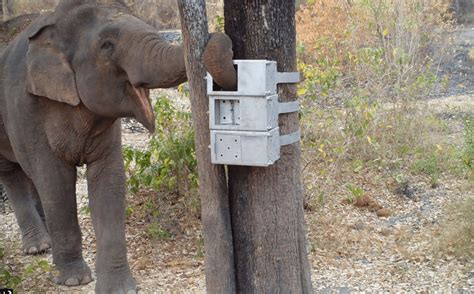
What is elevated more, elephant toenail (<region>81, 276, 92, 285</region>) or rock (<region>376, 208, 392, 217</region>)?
elephant toenail (<region>81, 276, 92, 285</region>)

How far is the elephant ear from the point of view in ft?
14.4

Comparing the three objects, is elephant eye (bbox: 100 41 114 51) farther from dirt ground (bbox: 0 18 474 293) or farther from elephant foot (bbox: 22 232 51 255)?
elephant foot (bbox: 22 232 51 255)

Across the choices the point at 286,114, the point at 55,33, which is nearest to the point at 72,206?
the point at 55,33

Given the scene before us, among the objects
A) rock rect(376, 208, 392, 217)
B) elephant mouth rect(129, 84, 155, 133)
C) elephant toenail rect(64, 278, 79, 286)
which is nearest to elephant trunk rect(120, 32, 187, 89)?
elephant mouth rect(129, 84, 155, 133)

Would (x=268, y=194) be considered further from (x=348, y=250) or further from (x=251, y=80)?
(x=348, y=250)

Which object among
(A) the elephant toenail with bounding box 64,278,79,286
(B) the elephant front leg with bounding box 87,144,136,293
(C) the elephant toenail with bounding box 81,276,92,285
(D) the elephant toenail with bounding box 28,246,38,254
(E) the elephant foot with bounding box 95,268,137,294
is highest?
(B) the elephant front leg with bounding box 87,144,136,293

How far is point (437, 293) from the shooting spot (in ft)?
15.2

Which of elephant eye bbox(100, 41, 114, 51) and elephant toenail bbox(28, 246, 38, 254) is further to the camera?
elephant toenail bbox(28, 246, 38, 254)

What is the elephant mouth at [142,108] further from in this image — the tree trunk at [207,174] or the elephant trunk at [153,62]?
the tree trunk at [207,174]

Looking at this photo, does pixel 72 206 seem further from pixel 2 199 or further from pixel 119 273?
pixel 2 199

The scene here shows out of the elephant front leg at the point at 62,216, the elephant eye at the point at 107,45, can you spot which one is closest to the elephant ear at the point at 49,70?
the elephant eye at the point at 107,45

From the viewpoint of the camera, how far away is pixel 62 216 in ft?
15.8

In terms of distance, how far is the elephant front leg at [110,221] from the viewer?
15.4 feet

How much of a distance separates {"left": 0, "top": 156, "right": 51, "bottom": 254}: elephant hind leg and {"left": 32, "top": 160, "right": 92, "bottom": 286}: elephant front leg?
0.87 meters
